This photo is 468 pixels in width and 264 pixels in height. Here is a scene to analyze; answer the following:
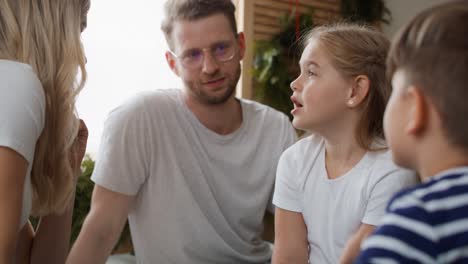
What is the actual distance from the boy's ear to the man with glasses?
1270 millimetres

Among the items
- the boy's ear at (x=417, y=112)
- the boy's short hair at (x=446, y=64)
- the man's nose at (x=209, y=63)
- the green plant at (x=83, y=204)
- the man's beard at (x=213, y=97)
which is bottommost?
the green plant at (x=83, y=204)

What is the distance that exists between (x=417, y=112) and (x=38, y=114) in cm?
83

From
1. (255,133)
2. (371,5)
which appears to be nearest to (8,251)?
(255,133)

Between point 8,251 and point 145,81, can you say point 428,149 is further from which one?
point 145,81

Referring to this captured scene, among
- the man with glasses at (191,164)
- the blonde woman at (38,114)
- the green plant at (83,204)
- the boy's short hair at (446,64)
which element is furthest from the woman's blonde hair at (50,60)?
the green plant at (83,204)

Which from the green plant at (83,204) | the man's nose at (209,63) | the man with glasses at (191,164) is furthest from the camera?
the green plant at (83,204)

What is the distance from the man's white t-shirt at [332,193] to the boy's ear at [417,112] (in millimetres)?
566

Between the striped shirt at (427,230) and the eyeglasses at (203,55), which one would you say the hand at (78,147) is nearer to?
the eyeglasses at (203,55)

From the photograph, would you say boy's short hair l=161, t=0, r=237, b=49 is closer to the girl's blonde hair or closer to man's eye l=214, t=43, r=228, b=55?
man's eye l=214, t=43, r=228, b=55

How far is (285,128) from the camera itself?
7.63ft

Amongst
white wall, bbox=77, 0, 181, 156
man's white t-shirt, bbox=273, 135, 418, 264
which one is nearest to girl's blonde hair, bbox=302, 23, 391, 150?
man's white t-shirt, bbox=273, 135, 418, 264

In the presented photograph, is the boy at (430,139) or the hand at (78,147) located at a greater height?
the boy at (430,139)

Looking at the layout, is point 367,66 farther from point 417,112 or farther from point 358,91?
point 417,112

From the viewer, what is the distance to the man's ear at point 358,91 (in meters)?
1.61
